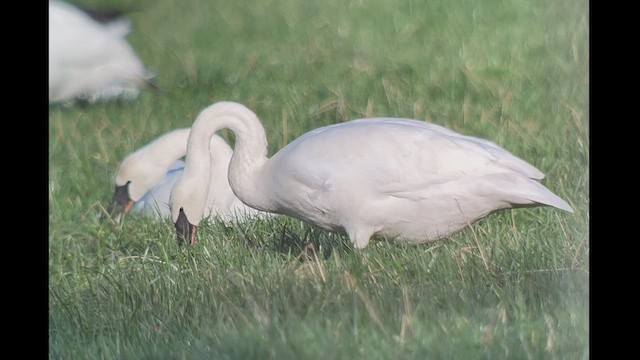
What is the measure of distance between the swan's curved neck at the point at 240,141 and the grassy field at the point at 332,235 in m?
0.06

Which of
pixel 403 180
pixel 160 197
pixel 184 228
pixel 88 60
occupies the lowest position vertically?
pixel 160 197

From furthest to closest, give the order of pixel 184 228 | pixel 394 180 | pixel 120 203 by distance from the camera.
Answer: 1. pixel 120 203
2. pixel 184 228
3. pixel 394 180

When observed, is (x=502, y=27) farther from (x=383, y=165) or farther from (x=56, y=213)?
(x=56, y=213)

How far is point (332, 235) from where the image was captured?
17.1 feet

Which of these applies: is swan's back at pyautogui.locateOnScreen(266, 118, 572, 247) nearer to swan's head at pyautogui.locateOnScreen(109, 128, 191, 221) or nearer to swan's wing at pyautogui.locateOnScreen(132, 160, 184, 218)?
swan's head at pyautogui.locateOnScreen(109, 128, 191, 221)

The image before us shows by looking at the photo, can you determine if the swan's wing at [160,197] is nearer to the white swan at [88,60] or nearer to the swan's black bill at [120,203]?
the swan's black bill at [120,203]

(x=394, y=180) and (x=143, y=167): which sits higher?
(x=394, y=180)

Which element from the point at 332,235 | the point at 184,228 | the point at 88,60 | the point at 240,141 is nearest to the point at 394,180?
the point at 332,235

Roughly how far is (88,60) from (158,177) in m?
0.76

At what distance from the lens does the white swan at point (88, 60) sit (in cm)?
516

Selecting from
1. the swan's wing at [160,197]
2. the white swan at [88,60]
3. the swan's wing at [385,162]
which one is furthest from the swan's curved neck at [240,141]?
the swan's wing at [160,197]

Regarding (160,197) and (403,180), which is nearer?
(403,180)

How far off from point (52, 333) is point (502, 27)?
5.00 ft

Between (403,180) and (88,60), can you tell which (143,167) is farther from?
(403,180)
